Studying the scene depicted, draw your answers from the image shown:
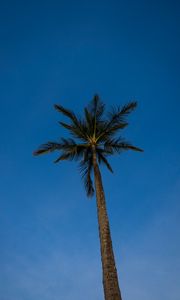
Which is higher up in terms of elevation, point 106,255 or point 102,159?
point 102,159

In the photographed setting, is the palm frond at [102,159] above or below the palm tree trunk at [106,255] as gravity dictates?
above

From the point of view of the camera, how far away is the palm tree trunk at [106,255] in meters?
8.35

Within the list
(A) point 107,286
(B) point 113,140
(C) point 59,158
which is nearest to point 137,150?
(B) point 113,140

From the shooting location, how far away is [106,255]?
9281 mm

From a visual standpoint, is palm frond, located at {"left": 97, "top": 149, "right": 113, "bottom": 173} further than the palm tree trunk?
Yes

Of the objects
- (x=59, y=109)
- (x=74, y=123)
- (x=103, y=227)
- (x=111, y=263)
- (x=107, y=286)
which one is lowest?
(x=107, y=286)

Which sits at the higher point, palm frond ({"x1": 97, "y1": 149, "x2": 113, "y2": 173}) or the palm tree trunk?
palm frond ({"x1": 97, "y1": 149, "x2": 113, "y2": 173})

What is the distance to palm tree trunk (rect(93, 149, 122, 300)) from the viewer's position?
8.35 meters

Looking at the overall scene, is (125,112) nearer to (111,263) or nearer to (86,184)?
(86,184)

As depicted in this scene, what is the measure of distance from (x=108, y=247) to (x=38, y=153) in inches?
250

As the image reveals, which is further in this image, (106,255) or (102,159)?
(102,159)

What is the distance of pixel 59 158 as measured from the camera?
1455 cm

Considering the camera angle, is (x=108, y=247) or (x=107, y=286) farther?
(x=108, y=247)

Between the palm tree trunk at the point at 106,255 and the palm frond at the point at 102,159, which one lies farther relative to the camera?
the palm frond at the point at 102,159
